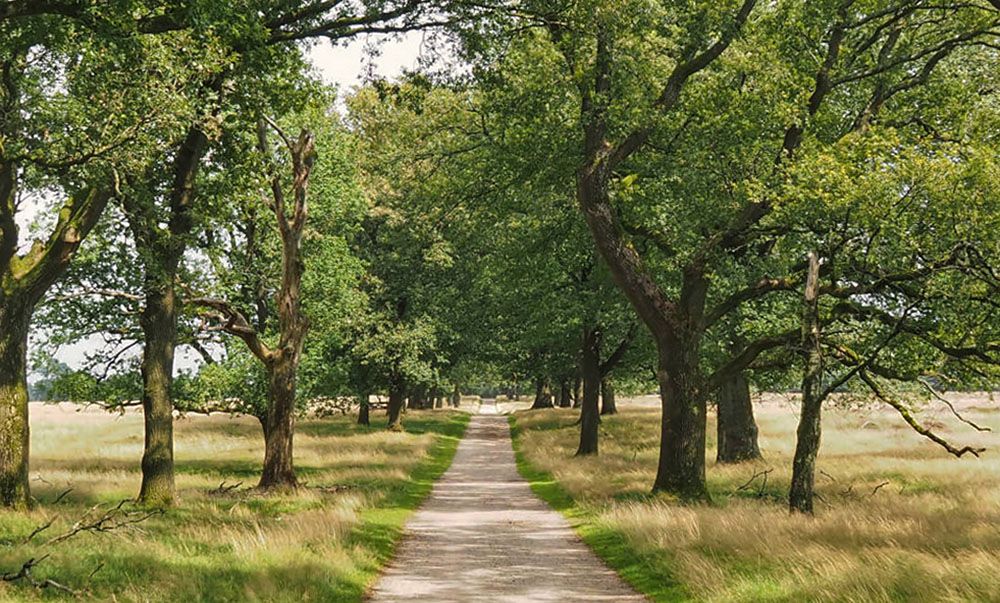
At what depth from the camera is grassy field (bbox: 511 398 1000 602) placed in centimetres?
884

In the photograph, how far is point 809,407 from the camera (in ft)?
47.8

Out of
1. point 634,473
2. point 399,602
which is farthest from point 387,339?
point 399,602

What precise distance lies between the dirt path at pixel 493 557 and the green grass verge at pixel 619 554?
190 mm

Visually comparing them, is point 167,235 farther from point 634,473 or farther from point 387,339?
point 387,339

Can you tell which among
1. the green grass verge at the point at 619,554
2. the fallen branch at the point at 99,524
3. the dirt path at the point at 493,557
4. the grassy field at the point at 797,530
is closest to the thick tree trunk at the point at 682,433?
the grassy field at the point at 797,530

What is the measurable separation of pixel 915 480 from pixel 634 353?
44.8ft

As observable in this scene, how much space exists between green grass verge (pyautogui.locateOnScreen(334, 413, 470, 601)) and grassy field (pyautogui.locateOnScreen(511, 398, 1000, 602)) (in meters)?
3.32

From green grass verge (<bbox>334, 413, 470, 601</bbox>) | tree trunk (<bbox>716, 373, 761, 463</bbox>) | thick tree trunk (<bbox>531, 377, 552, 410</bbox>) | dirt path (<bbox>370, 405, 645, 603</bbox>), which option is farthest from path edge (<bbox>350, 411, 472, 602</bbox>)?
thick tree trunk (<bbox>531, 377, 552, 410</bbox>)

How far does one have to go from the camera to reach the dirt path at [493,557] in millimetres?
10375

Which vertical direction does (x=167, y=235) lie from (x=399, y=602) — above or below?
above

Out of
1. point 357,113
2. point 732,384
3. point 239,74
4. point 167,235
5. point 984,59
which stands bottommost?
point 732,384

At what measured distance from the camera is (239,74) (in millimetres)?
14578

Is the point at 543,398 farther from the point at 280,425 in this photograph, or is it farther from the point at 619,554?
the point at 619,554

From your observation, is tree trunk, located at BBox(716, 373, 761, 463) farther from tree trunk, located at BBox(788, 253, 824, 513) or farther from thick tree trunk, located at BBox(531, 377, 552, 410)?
thick tree trunk, located at BBox(531, 377, 552, 410)
